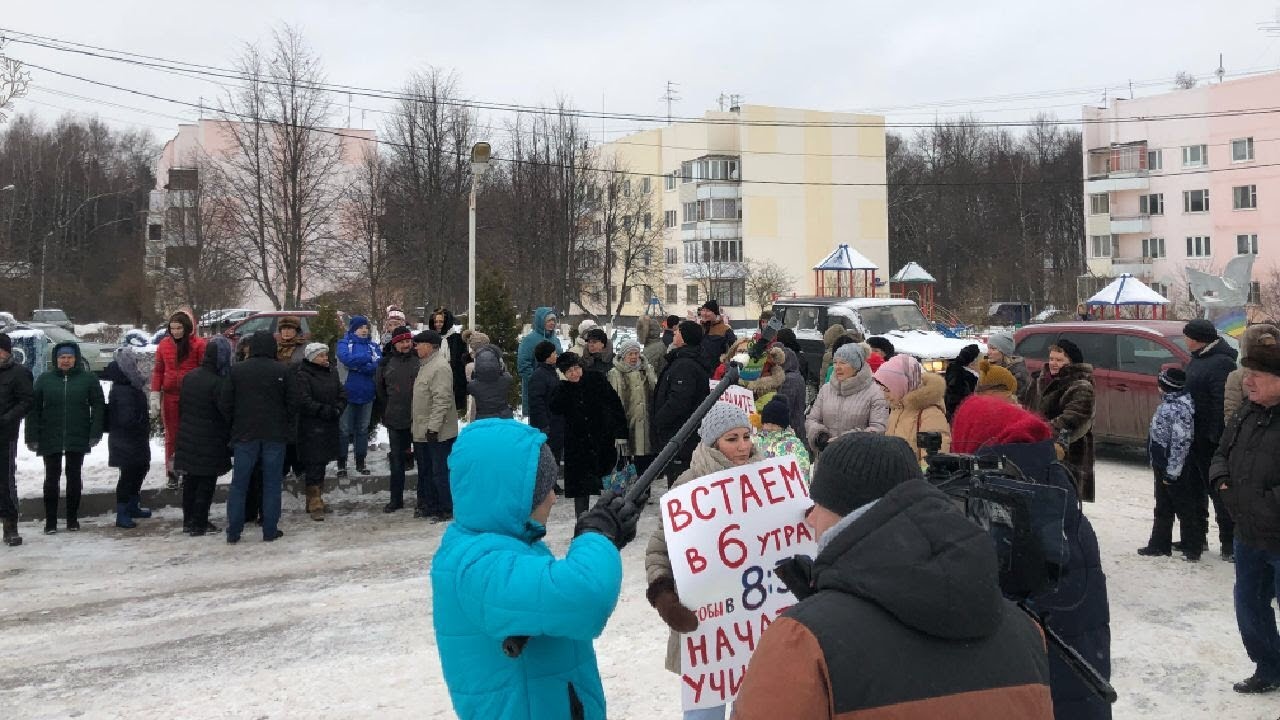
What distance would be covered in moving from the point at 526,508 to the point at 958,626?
53.3 inches

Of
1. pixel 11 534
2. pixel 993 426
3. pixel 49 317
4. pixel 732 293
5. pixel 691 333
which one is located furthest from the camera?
pixel 732 293

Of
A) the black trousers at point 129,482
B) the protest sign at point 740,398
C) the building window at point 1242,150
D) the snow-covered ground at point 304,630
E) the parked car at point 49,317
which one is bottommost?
the snow-covered ground at point 304,630

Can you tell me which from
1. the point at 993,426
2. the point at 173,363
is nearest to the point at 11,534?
the point at 173,363

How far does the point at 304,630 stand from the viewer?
7.21 metres

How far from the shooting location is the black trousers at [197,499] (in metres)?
10.3

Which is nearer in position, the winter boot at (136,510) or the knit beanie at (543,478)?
the knit beanie at (543,478)

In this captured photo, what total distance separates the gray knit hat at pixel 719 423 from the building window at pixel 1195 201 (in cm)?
6860

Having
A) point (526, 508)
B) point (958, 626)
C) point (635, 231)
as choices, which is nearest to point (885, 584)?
point (958, 626)

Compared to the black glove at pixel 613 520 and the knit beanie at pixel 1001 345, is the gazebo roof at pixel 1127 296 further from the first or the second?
the black glove at pixel 613 520

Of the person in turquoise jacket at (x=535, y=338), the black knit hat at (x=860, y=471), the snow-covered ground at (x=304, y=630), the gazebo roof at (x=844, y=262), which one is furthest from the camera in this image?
the gazebo roof at (x=844, y=262)

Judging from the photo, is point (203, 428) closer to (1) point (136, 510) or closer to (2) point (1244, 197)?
(1) point (136, 510)

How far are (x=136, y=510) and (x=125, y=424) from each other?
110cm

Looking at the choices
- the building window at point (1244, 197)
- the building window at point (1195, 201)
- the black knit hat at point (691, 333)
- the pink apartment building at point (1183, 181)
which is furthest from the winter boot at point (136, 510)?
the building window at point (1195, 201)

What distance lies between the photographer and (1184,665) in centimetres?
622
